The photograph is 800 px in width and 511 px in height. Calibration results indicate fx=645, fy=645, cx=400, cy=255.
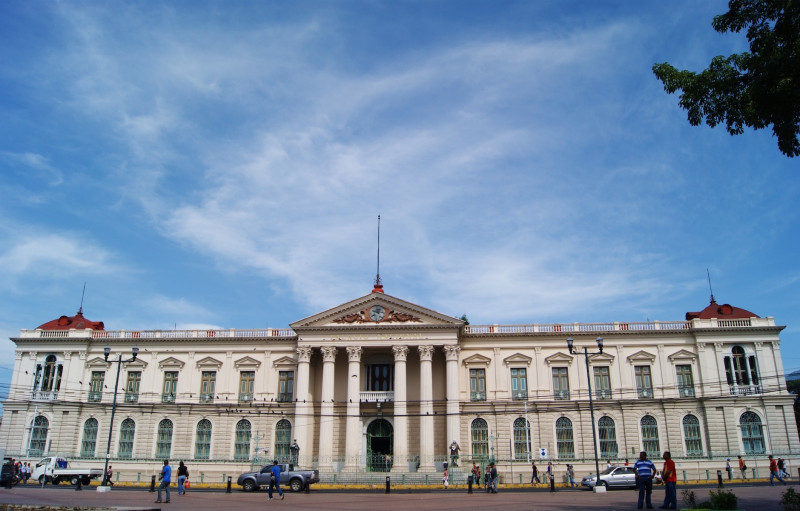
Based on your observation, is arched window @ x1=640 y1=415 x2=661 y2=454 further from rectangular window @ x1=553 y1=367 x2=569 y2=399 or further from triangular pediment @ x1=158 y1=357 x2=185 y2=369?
triangular pediment @ x1=158 y1=357 x2=185 y2=369

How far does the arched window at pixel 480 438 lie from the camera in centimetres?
4756

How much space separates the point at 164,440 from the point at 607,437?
33.5 metres

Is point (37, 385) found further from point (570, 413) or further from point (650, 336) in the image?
point (650, 336)

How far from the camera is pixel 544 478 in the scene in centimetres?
4350

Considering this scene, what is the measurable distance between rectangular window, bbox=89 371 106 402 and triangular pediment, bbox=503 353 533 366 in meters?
32.1

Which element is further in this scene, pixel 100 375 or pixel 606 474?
pixel 100 375

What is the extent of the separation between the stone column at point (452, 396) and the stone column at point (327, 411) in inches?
333

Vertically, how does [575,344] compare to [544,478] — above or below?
above

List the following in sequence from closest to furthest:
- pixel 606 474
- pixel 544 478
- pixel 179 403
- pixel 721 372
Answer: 1. pixel 606 474
2. pixel 544 478
3. pixel 721 372
4. pixel 179 403

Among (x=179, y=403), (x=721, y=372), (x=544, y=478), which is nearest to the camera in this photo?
(x=544, y=478)

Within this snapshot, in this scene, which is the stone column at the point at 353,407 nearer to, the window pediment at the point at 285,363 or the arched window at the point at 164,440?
the window pediment at the point at 285,363

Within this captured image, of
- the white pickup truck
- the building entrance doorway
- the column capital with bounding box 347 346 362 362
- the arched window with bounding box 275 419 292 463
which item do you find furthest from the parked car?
the white pickup truck

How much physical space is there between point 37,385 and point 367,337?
27011 mm

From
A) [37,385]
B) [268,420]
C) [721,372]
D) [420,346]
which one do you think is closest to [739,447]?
[721,372]
